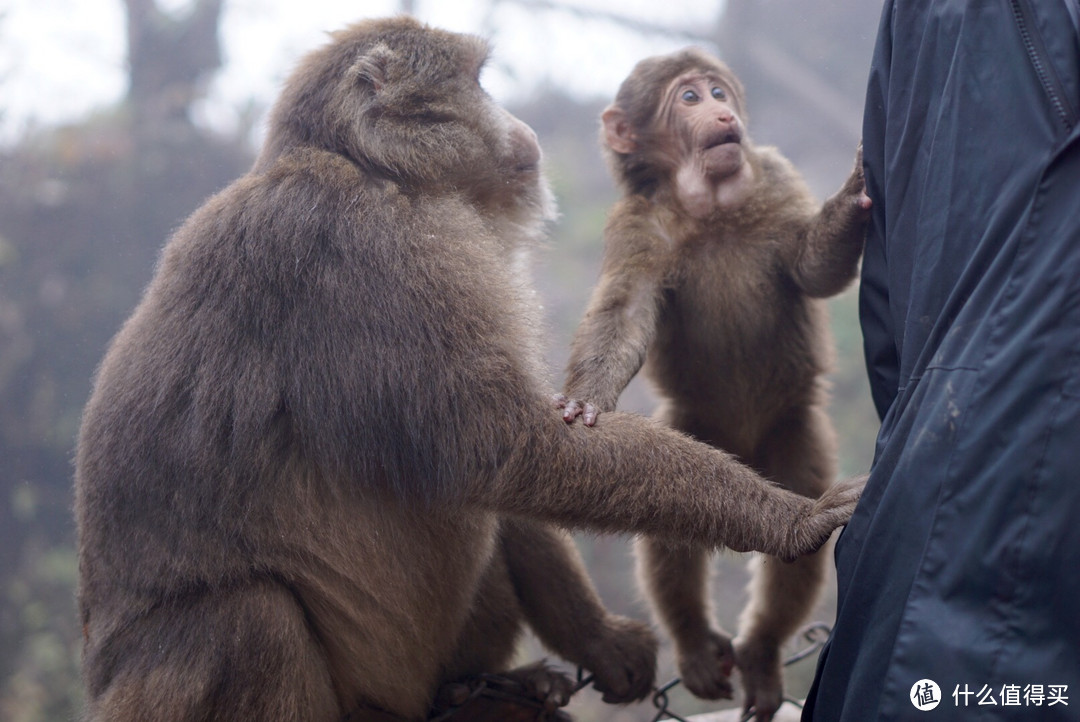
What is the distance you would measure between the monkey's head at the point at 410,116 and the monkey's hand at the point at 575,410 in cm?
86

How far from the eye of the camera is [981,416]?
169 cm

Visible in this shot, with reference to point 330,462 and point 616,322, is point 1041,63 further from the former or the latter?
point 330,462

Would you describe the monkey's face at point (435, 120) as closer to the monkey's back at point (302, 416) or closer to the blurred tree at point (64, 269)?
the monkey's back at point (302, 416)

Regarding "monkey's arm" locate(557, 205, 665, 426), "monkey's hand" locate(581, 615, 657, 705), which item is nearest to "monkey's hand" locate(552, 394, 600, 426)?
"monkey's arm" locate(557, 205, 665, 426)

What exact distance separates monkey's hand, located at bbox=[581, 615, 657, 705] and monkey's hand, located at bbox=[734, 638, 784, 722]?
323mm

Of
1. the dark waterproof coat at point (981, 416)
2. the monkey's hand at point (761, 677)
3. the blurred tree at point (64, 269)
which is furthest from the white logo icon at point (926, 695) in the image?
the blurred tree at point (64, 269)

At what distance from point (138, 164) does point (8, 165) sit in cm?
49

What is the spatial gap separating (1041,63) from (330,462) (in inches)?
78.4

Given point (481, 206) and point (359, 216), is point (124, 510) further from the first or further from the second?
point (481, 206)

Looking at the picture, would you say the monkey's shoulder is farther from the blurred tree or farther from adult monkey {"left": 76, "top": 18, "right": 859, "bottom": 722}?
the blurred tree

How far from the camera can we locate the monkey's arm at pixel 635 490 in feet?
8.14

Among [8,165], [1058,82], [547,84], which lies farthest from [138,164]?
[1058,82]

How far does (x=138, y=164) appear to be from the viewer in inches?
157

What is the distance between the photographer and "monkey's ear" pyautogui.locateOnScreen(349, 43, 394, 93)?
3014 millimetres
